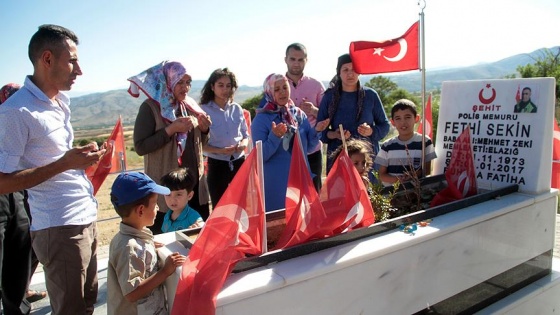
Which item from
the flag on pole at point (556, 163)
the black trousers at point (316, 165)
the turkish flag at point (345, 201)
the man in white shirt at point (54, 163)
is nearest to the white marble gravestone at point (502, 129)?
the flag on pole at point (556, 163)

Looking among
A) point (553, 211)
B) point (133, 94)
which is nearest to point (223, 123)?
point (133, 94)

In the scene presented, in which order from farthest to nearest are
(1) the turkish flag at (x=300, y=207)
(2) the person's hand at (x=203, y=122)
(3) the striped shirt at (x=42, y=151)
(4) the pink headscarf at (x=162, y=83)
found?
(2) the person's hand at (x=203, y=122), (4) the pink headscarf at (x=162, y=83), (1) the turkish flag at (x=300, y=207), (3) the striped shirt at (x=42, y=151)

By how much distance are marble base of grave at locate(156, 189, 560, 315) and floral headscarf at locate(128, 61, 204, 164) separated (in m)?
1.22

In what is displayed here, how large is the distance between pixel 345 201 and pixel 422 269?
56 cm

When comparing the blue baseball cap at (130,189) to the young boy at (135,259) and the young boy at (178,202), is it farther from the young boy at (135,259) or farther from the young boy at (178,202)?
the young boy at (178,202)

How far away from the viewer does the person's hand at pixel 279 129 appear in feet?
11.1

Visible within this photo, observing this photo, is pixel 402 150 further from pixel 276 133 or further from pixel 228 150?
pixel 228 150

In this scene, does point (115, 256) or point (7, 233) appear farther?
point (7, 233)

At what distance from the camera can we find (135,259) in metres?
2.02

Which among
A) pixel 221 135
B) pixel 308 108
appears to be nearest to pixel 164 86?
pixel 221 135

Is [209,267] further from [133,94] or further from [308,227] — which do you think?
[133,94]

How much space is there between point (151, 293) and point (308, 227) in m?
0.82

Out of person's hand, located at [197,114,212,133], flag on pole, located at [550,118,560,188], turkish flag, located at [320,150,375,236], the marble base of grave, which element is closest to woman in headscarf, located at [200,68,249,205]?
person's hand, located at [197,114,212,133]

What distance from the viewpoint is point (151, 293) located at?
6.85ft
